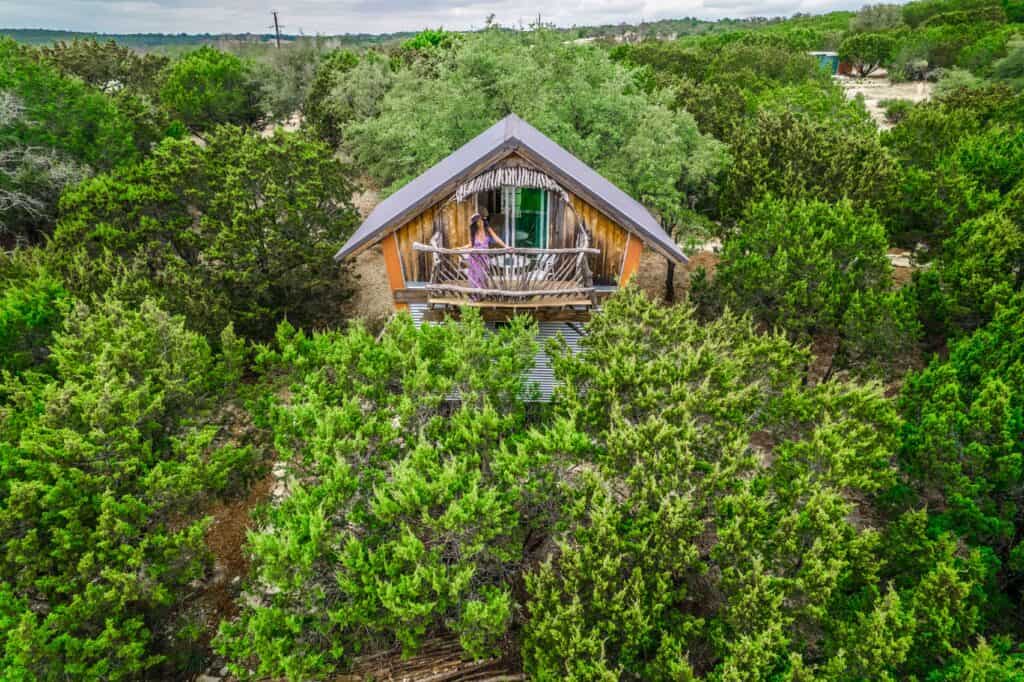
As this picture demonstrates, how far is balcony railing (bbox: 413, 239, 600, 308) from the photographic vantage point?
15.7 metres

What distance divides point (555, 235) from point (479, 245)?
261 centimetres

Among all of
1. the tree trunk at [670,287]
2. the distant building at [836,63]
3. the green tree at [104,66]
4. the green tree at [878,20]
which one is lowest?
the tree trunk at [670,287]

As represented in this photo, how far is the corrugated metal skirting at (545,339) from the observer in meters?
17.4

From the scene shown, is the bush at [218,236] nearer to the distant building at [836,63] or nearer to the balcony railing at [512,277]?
the balcony railing at [512,277]

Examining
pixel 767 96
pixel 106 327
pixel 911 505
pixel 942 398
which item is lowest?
pixel 911 505

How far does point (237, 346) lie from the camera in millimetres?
17188

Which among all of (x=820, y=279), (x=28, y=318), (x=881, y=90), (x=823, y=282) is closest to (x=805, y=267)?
(x=820, y=279)

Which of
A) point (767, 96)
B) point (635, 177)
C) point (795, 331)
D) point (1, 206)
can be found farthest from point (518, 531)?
point (767, 96)

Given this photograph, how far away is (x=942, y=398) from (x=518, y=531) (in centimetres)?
1127

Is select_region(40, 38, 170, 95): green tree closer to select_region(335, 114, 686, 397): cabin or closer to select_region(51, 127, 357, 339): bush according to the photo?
select_region(51, 127, 357, 339): bush

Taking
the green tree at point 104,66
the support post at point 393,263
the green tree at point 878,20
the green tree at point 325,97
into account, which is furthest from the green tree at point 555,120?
the green tree at point 878,20

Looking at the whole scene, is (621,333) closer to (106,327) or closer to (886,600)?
(886,600)

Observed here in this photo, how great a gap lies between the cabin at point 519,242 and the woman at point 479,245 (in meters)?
0.04

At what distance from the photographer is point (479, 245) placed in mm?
16922
